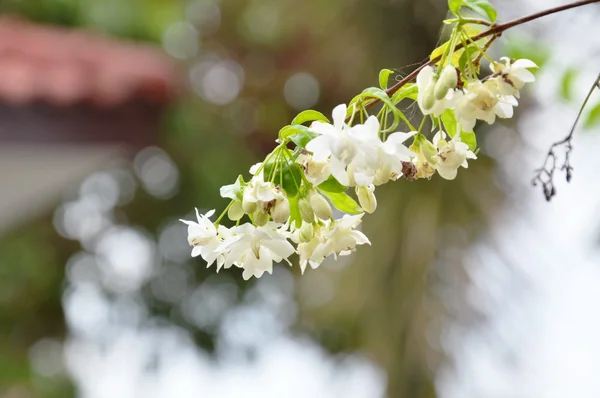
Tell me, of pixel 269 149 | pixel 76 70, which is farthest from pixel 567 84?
pixel 269 149

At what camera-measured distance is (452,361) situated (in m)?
1.38

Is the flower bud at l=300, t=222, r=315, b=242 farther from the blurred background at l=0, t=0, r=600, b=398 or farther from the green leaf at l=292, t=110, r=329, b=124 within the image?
the blurred background at l=0, t=0, r=600, b=398

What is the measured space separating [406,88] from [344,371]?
5.00ft

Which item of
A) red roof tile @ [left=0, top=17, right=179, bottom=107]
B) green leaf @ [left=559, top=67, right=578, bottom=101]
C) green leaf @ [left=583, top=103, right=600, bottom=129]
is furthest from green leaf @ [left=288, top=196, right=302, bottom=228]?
red roof tile @ [left=0, top=17, right=179, bottom=107]

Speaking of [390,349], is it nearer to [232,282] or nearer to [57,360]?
[232,282]

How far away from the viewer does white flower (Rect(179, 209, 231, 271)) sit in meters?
0.27

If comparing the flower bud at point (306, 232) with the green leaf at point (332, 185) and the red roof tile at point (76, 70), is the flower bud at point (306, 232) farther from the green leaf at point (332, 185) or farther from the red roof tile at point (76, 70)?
the red roof tile at point (76, 70)

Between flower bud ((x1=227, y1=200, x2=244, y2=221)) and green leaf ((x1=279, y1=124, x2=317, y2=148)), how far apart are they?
0.04 meters

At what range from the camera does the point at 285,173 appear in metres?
0.25

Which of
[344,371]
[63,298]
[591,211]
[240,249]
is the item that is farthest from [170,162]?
[240,249]

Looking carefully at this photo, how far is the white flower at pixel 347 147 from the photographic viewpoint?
0.75 ft

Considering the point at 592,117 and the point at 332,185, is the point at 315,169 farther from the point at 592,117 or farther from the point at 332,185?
the point at 592,117

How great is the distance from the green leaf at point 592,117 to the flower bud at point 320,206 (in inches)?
10.5

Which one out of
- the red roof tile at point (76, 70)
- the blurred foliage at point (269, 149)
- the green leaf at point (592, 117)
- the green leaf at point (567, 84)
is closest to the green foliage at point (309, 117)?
the green leaf at point (592, 117)
